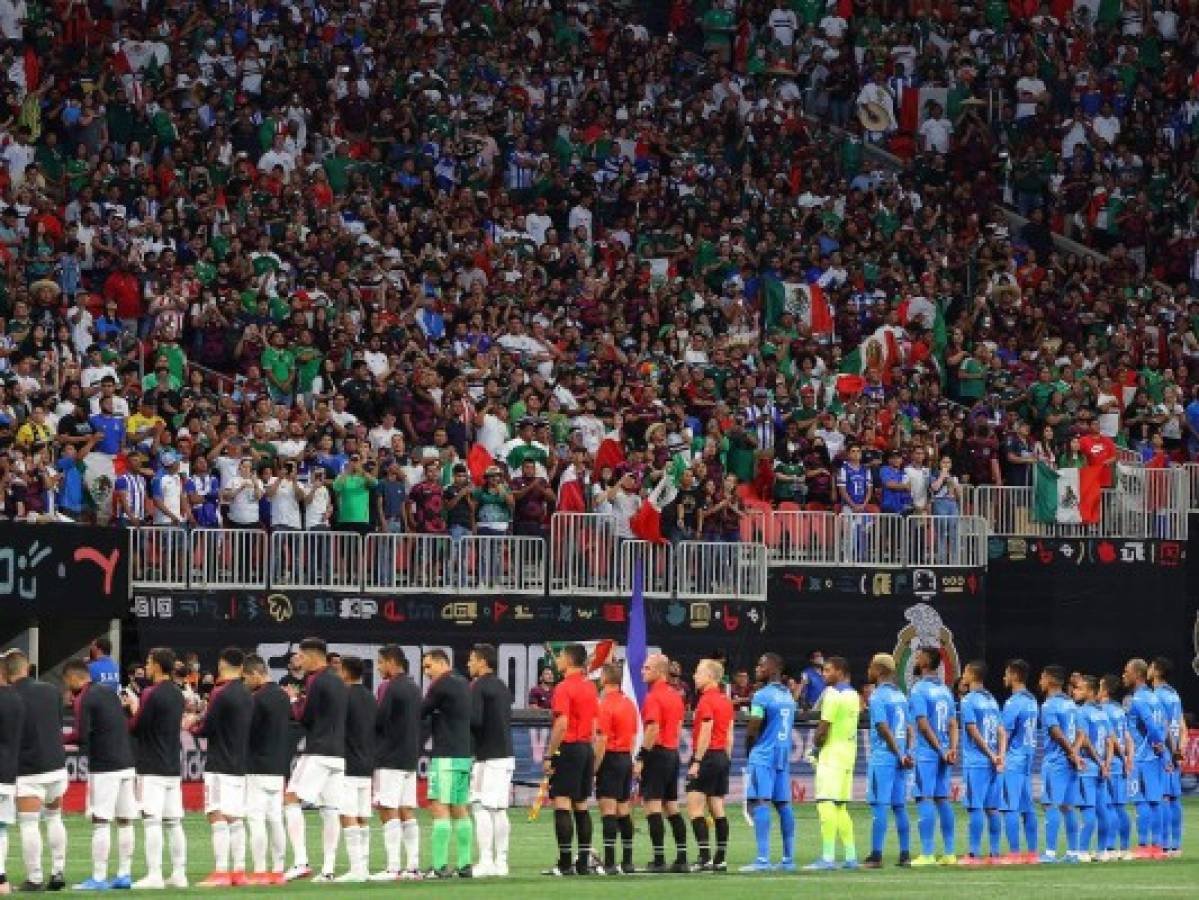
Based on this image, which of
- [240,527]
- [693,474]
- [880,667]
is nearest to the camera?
[880,667]

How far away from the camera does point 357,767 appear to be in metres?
27.3

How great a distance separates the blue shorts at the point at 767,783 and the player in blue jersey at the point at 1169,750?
4.62 m

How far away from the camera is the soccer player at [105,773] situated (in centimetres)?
2634

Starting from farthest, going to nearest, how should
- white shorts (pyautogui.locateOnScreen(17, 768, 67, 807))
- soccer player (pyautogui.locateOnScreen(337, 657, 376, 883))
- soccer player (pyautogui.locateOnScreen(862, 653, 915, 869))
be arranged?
soccer player (pyautogui.locateOnScreen(862, 653, 915, 869)), soccer player (pyautogui.locateOnScreen(337, 657, 376, 883)), white shorts (pyautogui.locateOnScreen(17, 768, 67, 807))

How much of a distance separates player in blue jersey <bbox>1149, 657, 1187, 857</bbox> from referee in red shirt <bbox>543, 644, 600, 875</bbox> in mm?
6792

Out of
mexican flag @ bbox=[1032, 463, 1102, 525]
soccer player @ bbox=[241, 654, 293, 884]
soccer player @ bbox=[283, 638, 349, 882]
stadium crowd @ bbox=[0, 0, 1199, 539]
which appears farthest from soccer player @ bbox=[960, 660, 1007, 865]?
mexican flag @ bbox=[1032, 463, 1102, 525]

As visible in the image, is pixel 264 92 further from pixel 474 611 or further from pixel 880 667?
pixel 880 667

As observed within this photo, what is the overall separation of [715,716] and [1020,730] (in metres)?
3.22

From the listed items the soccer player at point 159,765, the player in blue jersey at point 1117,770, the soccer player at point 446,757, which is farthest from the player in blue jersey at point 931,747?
the soccer player at point 159,765

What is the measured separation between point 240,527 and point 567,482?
4474mm

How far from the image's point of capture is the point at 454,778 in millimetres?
27719

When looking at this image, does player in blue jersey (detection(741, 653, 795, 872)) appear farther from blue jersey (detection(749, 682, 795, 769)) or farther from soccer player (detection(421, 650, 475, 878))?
soccer player (detection(421, 650, 475, 878))

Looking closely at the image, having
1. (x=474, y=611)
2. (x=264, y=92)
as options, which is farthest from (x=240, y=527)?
(x=264, y=92)

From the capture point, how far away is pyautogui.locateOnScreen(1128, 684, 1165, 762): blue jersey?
1265 inches
